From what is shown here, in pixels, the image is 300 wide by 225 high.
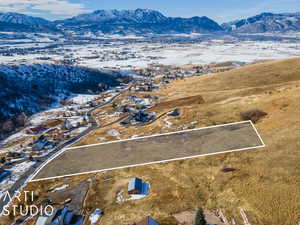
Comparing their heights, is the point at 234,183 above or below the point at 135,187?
above

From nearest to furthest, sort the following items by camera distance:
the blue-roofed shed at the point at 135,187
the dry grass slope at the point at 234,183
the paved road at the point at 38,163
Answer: the dry grass slope at the point at 234,183
the blue-roofed shed at the point at 135,187
the paved road at the point at 38,163

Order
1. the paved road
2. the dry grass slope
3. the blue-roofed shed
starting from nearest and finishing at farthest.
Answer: the dry grass slope < the blue-roofed shed < the paved road

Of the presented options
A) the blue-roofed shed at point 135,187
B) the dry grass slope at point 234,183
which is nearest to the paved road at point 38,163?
the dry grass slope at point 234,183

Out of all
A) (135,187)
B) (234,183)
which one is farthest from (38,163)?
(234,183)

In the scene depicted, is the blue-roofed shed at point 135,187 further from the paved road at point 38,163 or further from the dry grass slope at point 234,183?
the paved road at point 38,163

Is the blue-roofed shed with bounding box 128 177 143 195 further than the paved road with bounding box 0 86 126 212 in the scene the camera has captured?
No

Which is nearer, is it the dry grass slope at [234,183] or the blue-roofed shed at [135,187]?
the dry grass slope at [234,183]

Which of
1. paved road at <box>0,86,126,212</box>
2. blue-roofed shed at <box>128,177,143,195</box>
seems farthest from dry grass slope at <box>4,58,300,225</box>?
paved road at <box>0,86,126,212</box>

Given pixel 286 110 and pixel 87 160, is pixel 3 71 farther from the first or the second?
pixel 286 110

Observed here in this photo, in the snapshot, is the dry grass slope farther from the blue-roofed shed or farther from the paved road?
the paved road

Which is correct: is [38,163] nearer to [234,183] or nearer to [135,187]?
[135,187]

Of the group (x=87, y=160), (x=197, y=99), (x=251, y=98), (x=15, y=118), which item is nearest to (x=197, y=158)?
(x=87, y=160)
